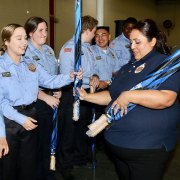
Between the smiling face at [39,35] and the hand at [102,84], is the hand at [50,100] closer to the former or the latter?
the smiling face at [39,35]

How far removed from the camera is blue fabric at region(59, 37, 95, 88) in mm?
2826

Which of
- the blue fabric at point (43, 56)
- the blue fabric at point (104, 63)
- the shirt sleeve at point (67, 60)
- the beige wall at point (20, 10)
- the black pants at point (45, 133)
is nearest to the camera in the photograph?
the blue fabric at point (43, 56)

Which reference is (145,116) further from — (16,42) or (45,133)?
(45,133)

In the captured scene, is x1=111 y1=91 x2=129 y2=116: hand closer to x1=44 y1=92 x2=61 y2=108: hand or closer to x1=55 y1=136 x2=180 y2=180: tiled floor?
x1=44 y1=92 x2=61 y2=108: hand

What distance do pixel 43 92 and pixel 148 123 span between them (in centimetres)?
135

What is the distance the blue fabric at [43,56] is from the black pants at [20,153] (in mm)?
611

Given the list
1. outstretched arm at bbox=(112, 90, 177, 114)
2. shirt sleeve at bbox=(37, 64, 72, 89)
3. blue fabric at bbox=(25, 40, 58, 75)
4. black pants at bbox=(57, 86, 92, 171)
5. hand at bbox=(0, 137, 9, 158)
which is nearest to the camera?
outstretched arm at bbox=(112, 90, 177, 114)

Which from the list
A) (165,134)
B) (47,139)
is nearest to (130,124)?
(165,134)

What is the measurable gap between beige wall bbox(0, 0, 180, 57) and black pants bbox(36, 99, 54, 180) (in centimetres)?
148

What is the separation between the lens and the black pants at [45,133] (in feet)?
8.80

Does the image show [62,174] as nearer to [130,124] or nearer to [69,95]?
[69,95]

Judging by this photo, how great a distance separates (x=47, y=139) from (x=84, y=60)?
872 mm

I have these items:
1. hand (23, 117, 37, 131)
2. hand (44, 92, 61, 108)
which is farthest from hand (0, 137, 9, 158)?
hand (44, 92, 61, 108)

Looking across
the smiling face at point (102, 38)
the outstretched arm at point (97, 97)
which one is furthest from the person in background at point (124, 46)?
the outstretched arm at point (97, 97)
